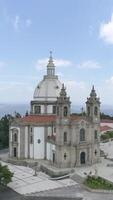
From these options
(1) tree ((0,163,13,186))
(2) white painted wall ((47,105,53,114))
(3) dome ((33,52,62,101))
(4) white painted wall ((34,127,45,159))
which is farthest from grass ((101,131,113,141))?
(1) tree ((0,163,13,186))

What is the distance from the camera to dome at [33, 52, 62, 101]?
64.9 meters

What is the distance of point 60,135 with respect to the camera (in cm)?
5525

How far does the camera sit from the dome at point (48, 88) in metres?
64.9

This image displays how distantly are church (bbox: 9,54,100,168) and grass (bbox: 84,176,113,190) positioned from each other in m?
8.59

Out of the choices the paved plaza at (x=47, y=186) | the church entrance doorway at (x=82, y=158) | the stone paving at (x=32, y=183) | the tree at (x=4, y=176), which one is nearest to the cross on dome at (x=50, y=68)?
the church entrance doorway at (x=82, y=158)

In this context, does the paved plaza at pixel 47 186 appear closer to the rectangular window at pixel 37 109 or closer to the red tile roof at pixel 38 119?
the red tile roof at pixel 38 119

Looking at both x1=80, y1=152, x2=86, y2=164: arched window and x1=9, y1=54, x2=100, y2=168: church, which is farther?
x1=80, y1=152, x2=86, y2=164: arched window

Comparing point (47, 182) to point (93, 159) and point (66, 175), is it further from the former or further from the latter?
point (93, 159)

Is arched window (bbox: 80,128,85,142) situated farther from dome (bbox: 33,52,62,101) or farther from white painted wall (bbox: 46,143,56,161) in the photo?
dome (bbox: 33,52,62,101)

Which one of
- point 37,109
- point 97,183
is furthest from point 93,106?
point 97,183

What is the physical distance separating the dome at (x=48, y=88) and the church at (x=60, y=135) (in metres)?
0.25

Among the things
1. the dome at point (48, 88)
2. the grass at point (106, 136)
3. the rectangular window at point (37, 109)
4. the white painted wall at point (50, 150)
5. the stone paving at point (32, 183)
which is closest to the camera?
the stone paving at point (32, 183)

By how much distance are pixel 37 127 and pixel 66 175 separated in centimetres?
1046

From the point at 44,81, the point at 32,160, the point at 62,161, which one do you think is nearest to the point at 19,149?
the point at 32,160
